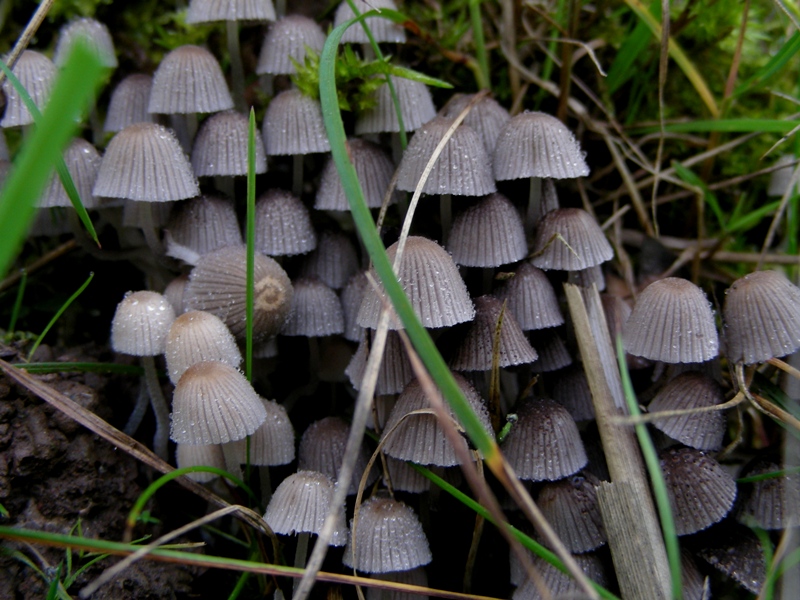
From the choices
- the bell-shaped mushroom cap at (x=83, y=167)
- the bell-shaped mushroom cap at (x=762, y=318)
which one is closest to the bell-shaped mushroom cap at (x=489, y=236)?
the bell-shaped mushroom cap at (x=762, y=318)

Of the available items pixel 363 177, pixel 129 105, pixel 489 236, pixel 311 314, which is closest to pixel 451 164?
pixel 489 236

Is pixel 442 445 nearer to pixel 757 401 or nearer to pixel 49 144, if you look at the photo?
pixel 757 401

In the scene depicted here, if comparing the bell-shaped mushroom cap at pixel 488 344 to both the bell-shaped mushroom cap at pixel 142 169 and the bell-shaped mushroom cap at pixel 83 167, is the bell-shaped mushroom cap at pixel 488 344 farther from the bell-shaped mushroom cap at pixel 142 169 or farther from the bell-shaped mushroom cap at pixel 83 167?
the bell-shaped mushroom cap at pixel 83 167

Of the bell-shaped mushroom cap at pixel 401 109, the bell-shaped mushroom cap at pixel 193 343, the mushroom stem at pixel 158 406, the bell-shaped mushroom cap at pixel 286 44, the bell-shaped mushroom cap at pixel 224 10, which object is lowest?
the mushroom stem at pixel 158 406

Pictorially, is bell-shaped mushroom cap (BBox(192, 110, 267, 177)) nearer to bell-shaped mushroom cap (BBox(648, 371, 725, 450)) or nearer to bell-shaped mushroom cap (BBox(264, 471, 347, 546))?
bell-shaped mushroom cap (BBox(264, 471, 347, 546))

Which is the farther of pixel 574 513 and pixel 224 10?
pixel 224 10

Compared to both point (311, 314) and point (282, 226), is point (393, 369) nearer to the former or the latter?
point (311, 314)
